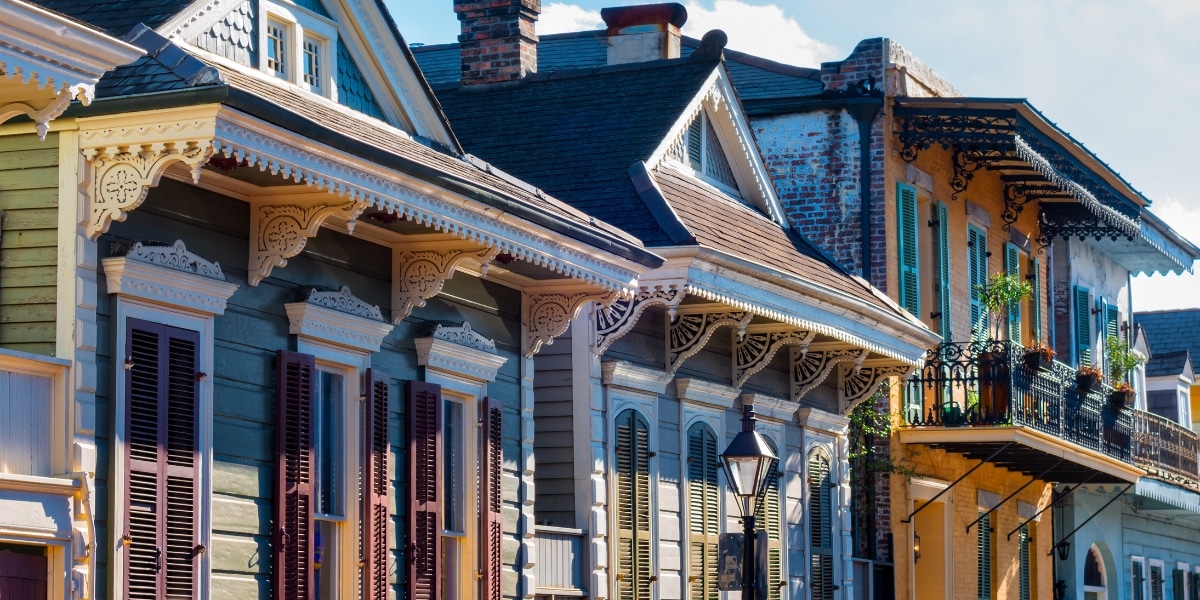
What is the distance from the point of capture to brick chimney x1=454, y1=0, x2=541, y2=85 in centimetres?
2009

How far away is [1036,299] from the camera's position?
2872 centimetres

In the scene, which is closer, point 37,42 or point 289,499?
point 37,42

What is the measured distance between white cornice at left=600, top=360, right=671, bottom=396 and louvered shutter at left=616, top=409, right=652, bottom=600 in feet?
0.80

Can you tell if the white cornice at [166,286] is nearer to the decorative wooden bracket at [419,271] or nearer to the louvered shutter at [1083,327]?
the decorative wooden bracket at [419,271]

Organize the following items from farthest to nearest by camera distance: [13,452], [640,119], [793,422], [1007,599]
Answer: [1007,599] < [793,422] < [640,119] < [13,452]

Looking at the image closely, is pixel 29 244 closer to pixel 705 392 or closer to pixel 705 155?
pixel 705 392

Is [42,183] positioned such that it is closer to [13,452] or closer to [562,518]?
[13,452]

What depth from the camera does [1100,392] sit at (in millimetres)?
27172

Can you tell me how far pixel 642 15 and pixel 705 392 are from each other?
483 centimetres

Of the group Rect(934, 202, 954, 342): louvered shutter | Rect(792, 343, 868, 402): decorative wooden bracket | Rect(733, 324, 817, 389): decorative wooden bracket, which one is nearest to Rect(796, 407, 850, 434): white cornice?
Rect(792, 343, 868, 402): decorative wooden bracket

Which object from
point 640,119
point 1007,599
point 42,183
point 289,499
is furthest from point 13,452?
point 1007,599

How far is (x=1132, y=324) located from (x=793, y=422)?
54.2 ft

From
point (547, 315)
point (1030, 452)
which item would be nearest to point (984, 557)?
point (1030, 452)

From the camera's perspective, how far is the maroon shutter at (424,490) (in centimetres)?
1374
